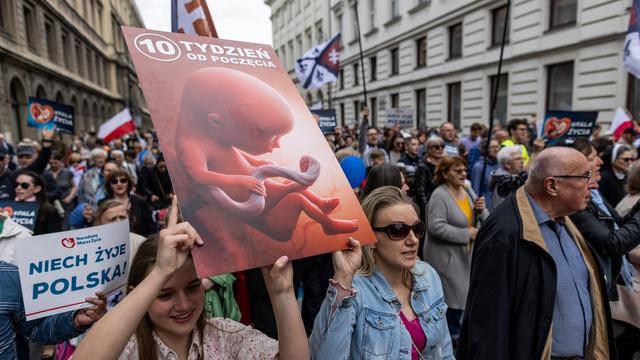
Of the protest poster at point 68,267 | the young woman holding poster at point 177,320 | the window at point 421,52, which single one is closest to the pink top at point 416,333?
the young woman holding poster at point 177,320

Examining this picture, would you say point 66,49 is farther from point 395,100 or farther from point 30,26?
point 395,100

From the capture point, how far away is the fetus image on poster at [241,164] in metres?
1.15

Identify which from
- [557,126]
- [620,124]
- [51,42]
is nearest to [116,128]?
[557,126]

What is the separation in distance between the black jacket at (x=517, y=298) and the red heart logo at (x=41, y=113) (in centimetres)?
872

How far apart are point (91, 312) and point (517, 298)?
1896 mm

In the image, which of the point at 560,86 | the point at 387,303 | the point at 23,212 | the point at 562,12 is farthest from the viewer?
the point at 560,86

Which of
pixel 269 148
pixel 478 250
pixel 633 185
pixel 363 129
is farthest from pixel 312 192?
pixel 363 129

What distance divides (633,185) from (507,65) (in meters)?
13.0

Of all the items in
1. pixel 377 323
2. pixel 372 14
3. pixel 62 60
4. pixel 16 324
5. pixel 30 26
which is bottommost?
pixel 377 323

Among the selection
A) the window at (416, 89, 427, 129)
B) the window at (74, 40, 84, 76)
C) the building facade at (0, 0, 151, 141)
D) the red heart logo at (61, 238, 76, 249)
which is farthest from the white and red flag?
the window at (74, 40, 84, 76)

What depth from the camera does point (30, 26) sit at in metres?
22.4

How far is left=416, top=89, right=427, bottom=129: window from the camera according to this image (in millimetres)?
20781

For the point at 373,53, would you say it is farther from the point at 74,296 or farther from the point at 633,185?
the point at 74,296

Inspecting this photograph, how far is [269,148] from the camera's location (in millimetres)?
1294
